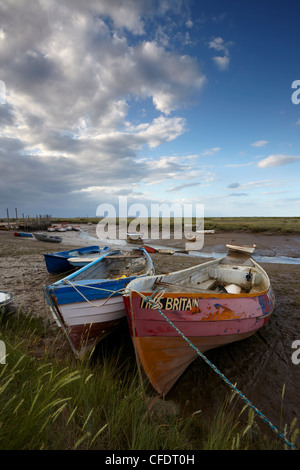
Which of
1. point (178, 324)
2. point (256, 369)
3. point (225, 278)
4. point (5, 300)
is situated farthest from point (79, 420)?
point (225, 278)

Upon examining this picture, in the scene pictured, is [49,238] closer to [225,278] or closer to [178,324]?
[225,278]

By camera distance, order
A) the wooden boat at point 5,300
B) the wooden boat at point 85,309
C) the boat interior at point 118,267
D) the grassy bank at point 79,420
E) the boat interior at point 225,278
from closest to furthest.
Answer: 1. the grassy bank at point 79,420
2. the wooden boat at point 85,309
3. the wooden boat at point 5,300
4. the boat interior at point 225,278
5. the boat interior at point 118,267

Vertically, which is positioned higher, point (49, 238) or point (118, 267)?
point (118, 267)

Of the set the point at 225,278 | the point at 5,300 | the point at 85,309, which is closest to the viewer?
the point at 85,309

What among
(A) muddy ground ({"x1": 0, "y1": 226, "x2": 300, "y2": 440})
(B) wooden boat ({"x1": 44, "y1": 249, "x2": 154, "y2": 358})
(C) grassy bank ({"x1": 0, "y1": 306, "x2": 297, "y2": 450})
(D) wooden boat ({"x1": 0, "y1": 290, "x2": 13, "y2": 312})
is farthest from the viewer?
(D) wooden boat ({"x1": 0, "y1": 290, "x2": 13, "y2": 312})

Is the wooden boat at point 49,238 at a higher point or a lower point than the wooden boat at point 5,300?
lower

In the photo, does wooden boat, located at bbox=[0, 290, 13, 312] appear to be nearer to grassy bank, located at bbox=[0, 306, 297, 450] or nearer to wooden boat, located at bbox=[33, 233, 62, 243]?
grassy bank, located at bbox=[0, 306, 297, 450]

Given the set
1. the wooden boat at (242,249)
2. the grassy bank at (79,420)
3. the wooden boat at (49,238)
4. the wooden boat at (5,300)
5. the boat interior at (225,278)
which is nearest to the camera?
the grassy bank at (79,420)

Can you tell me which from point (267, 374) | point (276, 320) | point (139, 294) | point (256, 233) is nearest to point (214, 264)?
point (276, 320)

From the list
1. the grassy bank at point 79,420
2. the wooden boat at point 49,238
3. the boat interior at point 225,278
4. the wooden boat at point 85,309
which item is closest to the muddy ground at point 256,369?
the wooden boat at point 85,309

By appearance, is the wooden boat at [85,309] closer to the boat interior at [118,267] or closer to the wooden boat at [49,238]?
the boat interior at [118,267]

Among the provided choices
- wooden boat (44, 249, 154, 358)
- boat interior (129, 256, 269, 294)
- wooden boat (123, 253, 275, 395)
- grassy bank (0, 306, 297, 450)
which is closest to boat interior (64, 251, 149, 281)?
boat interior (129, 256, 269, 294)

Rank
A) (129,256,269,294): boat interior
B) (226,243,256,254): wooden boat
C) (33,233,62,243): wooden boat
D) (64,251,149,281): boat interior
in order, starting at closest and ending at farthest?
(129,256,269,294): boat interior < (64,251,149,281): boat interior < (226,243,256,254): wooden boat < (33,233,62,243): wooden boat

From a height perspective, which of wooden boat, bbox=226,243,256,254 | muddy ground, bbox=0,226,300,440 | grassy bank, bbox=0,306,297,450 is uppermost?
grassy bank, bbox=0,306,297,450
